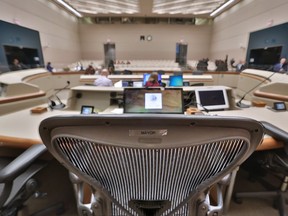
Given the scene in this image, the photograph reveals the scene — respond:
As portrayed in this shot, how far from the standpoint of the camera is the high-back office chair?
405 mm

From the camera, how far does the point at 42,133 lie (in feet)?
1.38

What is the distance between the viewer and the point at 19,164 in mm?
905

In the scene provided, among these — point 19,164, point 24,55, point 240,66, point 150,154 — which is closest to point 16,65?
point 24,55

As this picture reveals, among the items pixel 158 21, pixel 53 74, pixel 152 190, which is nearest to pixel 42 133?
pixel 152 190

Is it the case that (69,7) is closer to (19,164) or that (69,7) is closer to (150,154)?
(19,164)

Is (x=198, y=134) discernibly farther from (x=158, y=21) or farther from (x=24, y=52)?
(x=158, y=21)

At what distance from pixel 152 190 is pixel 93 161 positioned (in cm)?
25

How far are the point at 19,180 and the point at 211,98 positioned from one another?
6.34 feet

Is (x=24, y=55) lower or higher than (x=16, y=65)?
higher

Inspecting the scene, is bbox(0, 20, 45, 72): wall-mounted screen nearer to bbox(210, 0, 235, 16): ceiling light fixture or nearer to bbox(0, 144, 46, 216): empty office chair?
bbox(0, 144, 46, 216): empty office chair

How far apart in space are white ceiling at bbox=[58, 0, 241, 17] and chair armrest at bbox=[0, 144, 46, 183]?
8967mm

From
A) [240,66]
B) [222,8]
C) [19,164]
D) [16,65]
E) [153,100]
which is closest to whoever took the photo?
[19,164]

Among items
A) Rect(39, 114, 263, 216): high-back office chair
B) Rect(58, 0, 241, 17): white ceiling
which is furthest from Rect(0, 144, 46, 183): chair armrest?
Rect(58, 0, 241, 17): white ceiling

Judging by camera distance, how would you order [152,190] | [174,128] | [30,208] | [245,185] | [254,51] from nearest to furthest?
[174,128]
[152,190]
[30,208]
[245,185]
[254,51]
